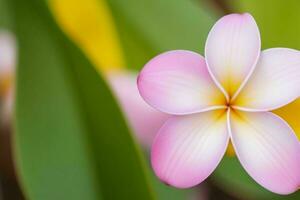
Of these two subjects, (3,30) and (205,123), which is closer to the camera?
(205,123)

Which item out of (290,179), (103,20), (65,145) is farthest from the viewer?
(103,20)

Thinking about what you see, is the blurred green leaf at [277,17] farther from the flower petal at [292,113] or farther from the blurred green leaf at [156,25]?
the flower petal at [292,113]

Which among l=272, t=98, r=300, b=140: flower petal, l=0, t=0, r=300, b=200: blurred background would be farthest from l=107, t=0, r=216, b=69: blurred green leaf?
l=272, t=98, r=300, b=140: flower petal

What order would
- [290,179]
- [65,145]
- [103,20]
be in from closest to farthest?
[290,179] < [65,145] < [103,20]

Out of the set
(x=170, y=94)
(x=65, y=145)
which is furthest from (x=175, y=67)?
(x=65, y=145)

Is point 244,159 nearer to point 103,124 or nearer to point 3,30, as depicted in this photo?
point 103,124

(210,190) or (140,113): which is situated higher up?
(140,113)

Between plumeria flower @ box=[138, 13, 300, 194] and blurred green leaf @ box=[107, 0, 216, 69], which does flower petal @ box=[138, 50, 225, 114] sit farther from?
blurred green leaf @ box=[107, 0, 216, 69]

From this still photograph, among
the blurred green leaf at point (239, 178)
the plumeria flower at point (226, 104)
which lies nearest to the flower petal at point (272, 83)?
the plumeria flower at point (226, 104)
